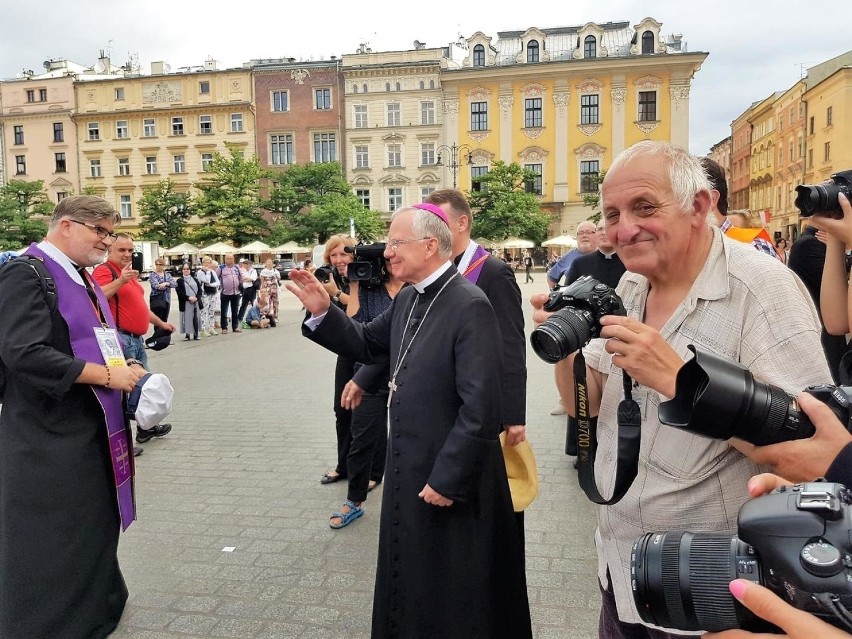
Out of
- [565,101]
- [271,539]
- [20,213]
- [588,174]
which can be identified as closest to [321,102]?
[565,101]

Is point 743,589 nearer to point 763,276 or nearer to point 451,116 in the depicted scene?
point 763,276

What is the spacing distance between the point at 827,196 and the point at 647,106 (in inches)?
1994

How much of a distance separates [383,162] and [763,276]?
→ 53.3m

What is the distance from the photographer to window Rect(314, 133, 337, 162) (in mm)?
54438

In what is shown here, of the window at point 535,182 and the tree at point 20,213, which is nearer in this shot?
the tree at point 20,213

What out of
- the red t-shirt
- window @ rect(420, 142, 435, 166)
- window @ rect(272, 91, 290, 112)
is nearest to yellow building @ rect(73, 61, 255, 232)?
window @ rect(272, 91, 290, 112)

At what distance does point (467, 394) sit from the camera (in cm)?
255

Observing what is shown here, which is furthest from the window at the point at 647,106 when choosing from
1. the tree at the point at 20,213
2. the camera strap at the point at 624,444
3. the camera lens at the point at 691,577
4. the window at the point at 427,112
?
the camera lens at the point at 691,577

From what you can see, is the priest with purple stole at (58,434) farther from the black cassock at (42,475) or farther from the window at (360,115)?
the window at (360,115)

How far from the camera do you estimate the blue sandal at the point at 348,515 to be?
4.32 metres

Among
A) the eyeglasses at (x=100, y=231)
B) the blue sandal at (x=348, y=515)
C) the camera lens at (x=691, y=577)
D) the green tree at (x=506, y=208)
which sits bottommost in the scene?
the blue sandal at (x=348, y=515)

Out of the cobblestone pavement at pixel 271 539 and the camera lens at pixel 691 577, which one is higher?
the camera lens at pixel 691 577

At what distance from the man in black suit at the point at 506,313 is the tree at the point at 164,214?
49.8 meters

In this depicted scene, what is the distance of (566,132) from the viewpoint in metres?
49.4
